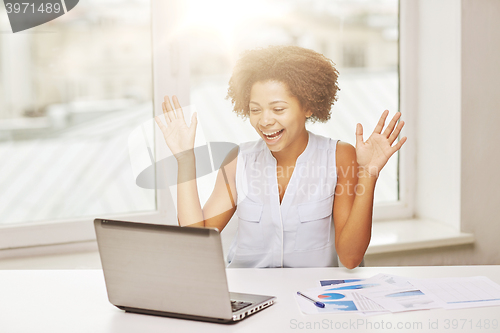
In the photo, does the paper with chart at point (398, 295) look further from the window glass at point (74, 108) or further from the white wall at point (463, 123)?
the window glass at point (74, 108)

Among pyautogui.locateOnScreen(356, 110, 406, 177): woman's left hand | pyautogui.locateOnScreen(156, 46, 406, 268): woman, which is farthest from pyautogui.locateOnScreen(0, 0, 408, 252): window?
pyautogui.locateOnScreen(356, 110, 406, 177): woman's left hand

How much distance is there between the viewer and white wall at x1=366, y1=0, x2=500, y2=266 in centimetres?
210

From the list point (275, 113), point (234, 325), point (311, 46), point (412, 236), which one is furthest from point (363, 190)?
point (311, 46)

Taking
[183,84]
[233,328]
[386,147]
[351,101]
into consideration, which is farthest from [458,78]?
[233,328]

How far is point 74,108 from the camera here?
197 centimetres

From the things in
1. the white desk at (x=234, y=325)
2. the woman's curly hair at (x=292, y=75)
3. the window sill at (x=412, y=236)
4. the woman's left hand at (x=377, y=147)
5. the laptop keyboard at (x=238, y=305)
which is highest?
the woman's curly hair at (x=292, y=75)

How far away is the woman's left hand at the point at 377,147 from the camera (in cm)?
138

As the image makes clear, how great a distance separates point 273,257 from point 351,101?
3.57 feet

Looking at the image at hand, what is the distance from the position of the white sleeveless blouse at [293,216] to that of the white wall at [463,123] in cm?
56

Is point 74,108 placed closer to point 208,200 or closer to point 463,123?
point 208,200

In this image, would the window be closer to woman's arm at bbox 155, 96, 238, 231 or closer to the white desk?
woman's arm at bbox 155, 96, 238, 231

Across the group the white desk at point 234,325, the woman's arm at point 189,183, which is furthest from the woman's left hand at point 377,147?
the woman's arm at point 189,183

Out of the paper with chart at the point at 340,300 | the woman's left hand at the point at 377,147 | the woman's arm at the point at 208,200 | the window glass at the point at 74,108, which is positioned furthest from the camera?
the window glass at the point at 74,108

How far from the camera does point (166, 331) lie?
35.1 inches
